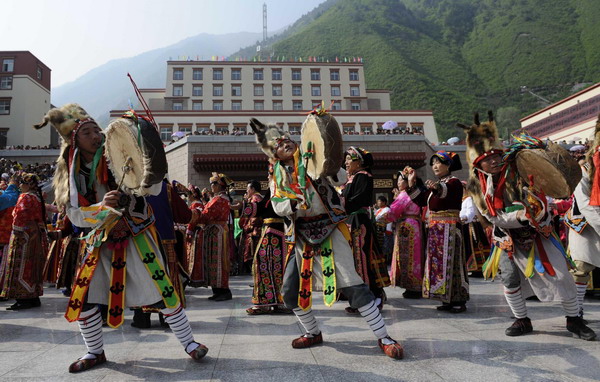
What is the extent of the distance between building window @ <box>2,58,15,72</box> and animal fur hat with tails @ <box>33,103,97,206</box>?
5021 cm

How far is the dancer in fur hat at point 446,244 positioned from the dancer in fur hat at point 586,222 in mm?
1117

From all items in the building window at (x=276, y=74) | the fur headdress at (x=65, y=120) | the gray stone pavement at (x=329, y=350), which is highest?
the building window at (x=276, y=74)

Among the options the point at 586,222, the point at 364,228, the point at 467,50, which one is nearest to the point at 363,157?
the point at 364,228

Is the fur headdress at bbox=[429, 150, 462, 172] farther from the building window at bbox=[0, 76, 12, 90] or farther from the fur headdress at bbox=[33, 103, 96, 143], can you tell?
the building window at bbox=[0, 76, 12, 90]

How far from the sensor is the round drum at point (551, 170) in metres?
3.46

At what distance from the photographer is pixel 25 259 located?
596 centimetres

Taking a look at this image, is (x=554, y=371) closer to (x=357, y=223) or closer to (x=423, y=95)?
(x=357, y=223)

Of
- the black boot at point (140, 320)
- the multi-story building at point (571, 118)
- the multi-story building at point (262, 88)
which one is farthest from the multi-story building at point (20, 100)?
the multi-story building at point (571, 118)

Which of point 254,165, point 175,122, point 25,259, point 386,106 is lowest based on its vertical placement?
point 25,259

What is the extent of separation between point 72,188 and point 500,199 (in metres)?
3.44

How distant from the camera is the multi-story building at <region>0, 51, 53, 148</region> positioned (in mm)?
41188

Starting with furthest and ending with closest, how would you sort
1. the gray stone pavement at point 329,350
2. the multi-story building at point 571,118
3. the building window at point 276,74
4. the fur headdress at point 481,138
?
1. the building window at point 276,74
2. the multi-story building at point 571,118
3. the fur headdress at point 481,138
4. the gray stone pavement at point 329,350

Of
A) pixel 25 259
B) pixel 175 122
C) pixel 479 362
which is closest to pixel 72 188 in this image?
pixel 479 362

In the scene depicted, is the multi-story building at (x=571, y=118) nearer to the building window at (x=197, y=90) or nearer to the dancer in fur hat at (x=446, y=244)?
the dancer in fur hat at (x=446, y=244)
